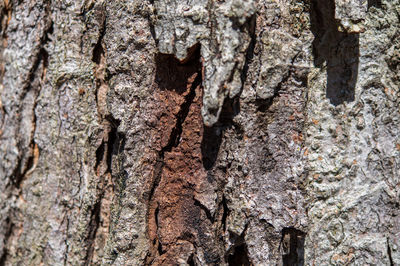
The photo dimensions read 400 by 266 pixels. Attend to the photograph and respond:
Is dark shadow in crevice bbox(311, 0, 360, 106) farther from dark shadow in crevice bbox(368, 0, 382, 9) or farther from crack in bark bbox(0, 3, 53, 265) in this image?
crack in bark bbox(0, 3, 53, 265)

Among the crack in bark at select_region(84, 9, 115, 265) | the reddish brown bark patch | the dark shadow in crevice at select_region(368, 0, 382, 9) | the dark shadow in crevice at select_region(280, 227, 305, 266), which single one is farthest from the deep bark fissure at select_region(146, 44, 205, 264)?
the dark shadow in crevice at select_region(368, 0, 382, 9)

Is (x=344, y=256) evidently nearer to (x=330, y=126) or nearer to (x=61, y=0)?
(x=330, y=126)

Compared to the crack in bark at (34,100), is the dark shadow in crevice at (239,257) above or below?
below

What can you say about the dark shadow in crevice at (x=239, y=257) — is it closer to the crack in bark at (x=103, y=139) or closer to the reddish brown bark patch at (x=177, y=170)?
the reddish brown bark patch at (x=177, y=170)

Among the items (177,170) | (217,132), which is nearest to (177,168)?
(177,170)

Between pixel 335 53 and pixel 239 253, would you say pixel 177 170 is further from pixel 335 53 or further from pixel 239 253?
pixel 335 53

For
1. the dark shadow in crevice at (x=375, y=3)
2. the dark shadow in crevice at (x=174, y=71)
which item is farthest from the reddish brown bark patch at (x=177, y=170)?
the dark shadow in crevice at (x=375, y=3)
